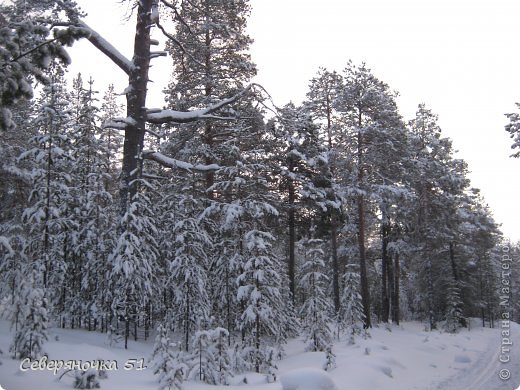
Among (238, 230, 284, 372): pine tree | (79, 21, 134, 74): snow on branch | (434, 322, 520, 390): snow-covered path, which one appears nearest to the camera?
(79, 21, 134, 74): snow on branch

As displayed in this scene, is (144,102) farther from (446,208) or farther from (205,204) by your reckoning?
(446,208)

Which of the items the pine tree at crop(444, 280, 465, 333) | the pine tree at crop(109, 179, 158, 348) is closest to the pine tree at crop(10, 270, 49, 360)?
the pine tree at crop(109, 179, 158, 348)

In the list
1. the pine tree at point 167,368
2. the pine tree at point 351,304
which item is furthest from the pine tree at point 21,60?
the pine tree at point 351,304

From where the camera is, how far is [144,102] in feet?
27.7

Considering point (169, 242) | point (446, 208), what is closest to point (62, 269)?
point (169, 242)

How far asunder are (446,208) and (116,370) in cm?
2982

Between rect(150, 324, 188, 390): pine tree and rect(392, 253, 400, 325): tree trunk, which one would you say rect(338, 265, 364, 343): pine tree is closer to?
rect(150, 324, 188, 390): pine tree

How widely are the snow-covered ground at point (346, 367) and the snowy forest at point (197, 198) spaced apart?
1.89 ft

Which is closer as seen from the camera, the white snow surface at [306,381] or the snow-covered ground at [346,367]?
the snow-covered ground at [346,367]

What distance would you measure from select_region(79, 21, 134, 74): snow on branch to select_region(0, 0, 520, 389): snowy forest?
3 cm

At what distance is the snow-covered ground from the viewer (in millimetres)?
7041

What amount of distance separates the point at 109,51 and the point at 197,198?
8.31 meters

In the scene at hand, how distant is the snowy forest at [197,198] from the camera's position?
835 centimetres

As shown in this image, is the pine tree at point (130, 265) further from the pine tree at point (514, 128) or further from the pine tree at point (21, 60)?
the pine tree at point (514, 128)
